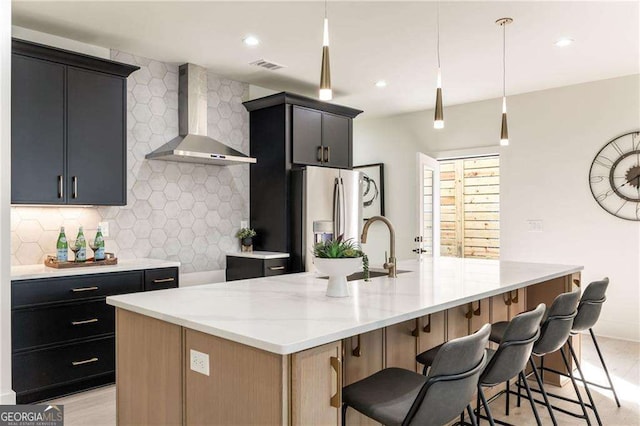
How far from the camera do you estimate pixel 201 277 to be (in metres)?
4.60

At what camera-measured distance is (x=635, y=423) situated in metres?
2.85

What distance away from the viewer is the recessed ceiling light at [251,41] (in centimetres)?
367

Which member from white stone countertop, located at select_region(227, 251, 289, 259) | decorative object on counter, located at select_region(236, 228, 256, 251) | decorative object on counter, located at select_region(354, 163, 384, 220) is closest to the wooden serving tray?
white stone countertop, located at select_region(227, 251, 289, 259)

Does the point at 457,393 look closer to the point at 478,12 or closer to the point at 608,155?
the point at 478,12

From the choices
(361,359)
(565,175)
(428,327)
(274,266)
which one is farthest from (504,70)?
(361,359)

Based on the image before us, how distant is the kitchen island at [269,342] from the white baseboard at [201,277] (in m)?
1.98

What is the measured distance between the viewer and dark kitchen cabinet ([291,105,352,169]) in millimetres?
4832

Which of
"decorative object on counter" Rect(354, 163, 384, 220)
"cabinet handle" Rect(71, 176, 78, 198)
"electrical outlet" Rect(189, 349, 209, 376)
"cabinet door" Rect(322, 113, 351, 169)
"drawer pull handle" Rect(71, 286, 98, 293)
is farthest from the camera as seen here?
"decorative object on counter" Rect(354, 163, 384, 220)

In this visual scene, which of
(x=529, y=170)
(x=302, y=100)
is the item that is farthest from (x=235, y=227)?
(x=529, y=170)

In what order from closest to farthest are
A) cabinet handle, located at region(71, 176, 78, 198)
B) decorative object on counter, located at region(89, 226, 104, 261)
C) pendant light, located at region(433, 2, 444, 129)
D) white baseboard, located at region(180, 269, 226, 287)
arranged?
pendant light, located at region(433, 2, 444, 129) → cabinet handle, located at region(71, 176, 78, 198) → decorative object on counter, located at region(89, 226, 104, 261) → white baseboard, located at region(180, 269, 226, 287)

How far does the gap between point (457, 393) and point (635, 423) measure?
1.94 m

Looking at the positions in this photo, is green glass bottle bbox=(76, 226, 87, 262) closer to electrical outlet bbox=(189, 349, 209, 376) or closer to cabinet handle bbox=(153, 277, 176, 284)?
cabinet handle bbox=(153, 277, 176, 284)

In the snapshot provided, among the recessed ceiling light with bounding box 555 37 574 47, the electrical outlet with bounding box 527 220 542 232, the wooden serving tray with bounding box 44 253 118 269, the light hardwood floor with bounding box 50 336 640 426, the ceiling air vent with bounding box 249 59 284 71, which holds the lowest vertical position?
the light hardwood floor with bounding box 50 336 640 426
